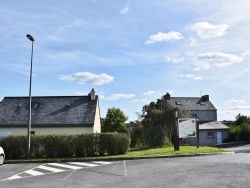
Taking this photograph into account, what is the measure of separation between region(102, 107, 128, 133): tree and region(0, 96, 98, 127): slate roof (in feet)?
98.0

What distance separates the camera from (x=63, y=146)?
74.6ft

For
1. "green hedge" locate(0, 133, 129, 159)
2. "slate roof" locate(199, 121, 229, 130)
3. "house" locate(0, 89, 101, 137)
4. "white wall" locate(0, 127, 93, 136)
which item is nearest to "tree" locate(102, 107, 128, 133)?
"slate roof" locate(199, 121, 229, 130)

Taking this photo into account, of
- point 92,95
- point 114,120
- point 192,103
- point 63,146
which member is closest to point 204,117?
point 192,103

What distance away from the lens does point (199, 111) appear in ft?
182

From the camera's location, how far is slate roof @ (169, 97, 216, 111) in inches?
2192

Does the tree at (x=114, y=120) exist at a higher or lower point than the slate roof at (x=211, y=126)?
higher

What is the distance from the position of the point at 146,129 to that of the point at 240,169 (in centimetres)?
1911

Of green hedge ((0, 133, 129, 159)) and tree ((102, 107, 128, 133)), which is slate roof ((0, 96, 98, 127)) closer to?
green hedge ((0, 133, 129, 159))

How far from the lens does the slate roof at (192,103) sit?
5568 centimetres

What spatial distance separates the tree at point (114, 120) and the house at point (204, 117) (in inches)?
581

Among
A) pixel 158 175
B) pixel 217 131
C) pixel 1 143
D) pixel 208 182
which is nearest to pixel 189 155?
pixel 158 175

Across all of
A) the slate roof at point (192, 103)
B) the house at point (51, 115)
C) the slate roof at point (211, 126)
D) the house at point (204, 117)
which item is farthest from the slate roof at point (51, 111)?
the slate roof at point (192, 103)

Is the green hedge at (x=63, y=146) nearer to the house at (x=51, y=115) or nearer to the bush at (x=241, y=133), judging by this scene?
the house at (x=51, y=115)

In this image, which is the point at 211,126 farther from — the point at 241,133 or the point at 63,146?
the point at 63,146
